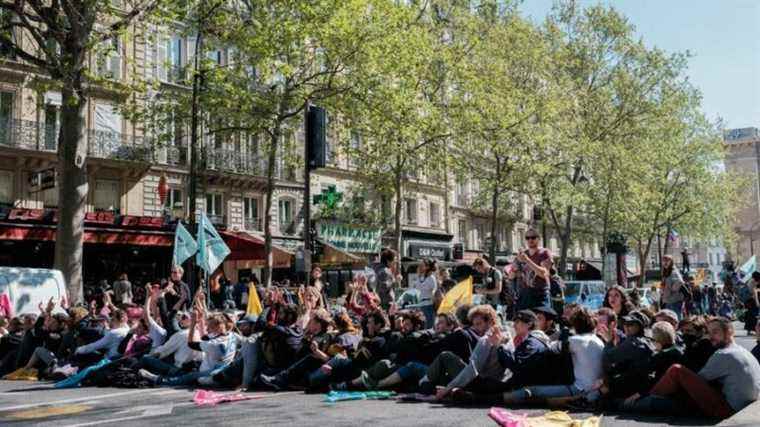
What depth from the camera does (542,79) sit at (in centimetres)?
4050

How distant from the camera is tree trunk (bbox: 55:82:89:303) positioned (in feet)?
58.4

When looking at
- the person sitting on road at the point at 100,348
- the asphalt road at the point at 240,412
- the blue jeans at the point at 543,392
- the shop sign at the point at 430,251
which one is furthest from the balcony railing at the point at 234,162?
the blue jeans at the point at 543,392

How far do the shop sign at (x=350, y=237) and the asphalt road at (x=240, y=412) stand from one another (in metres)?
28.6

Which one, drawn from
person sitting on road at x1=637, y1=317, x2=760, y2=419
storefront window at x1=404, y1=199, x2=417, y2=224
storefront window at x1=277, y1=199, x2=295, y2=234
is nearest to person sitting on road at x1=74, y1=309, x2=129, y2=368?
person sitting on road at x1=637, y1=317, x2=760, y2=419

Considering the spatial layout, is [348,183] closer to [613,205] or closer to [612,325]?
[613,205]

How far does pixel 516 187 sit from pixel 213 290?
1944 cm

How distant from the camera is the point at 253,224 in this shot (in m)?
36.4

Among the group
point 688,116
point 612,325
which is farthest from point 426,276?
point 688,116

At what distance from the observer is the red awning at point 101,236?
25.6 meters

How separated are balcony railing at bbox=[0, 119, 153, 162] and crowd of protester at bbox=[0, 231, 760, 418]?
15173 millimetres

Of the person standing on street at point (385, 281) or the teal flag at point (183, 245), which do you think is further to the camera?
the teal flag at point (183, 245)

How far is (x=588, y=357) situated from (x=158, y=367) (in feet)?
21.1

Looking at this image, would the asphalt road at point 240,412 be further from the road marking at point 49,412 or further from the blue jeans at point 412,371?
the blue jeans at point 412,371

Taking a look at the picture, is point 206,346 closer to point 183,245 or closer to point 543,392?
point 543,392
